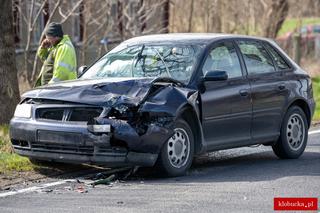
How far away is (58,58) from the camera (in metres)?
10.9

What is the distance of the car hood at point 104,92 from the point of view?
28.1 feet

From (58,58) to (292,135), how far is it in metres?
3.21

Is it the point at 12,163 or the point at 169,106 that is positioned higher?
the point at 169,106

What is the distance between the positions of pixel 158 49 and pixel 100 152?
1763mm

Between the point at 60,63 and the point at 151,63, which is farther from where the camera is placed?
the point at 60,63

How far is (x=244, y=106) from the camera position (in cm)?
980

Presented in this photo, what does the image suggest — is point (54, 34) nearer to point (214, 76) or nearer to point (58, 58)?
point (58, 58)

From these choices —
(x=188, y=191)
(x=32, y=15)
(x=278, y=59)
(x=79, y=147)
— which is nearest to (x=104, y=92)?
(x=79, y=147)

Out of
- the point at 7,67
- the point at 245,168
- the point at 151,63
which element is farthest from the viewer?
the point at 7,67

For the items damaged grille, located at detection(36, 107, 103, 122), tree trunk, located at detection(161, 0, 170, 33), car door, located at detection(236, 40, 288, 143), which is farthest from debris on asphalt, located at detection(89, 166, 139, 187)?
tree trunk, located at detection(161, 0, 170, 33)

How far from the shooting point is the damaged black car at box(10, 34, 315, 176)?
28.0 feet

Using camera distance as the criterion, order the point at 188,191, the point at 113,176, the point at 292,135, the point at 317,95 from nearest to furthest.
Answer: the point at 188,191 < the point at 113,176 < the point at 292,135 < the point at 317,95

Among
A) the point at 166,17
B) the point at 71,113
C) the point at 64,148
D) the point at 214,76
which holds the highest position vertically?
the point at 214,76

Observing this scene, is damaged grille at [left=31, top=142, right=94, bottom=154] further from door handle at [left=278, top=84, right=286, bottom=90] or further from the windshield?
door handle at [left=278, top=84, right=286, bottom=90]
